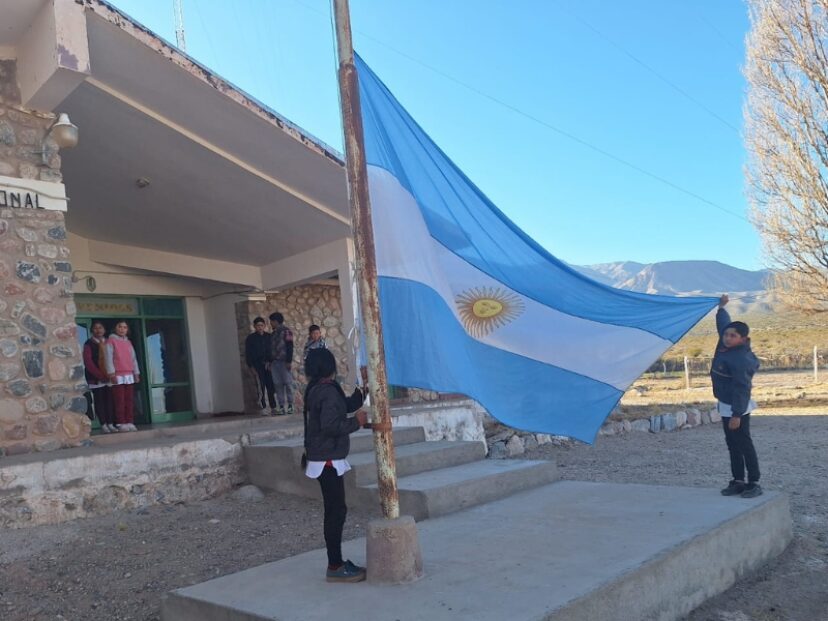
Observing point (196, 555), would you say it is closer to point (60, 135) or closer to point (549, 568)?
point (549, 568)

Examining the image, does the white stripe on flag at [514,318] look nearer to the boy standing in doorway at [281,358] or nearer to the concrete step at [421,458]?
the concrete step at [421,458]

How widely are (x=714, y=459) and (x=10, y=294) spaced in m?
9.13

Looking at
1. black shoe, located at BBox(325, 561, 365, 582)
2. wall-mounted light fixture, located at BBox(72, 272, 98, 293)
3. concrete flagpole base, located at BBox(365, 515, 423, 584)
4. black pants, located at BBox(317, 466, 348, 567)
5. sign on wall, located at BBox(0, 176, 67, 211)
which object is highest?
sign on wall, located at BBox(0, 176, 67, 211)

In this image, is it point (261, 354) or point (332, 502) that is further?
point (261, 354)

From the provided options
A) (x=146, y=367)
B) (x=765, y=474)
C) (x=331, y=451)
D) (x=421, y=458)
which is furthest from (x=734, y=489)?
(x=146, y=367)

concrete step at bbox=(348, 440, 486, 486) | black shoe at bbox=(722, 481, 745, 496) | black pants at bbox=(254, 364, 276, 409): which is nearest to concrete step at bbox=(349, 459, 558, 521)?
concrete step at bbox=(348, 440, 486, 486)

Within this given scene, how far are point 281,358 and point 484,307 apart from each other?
23.7ft

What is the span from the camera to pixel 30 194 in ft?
23.8

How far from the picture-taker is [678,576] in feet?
13.3

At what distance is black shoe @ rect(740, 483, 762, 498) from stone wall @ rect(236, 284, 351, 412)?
8341mm

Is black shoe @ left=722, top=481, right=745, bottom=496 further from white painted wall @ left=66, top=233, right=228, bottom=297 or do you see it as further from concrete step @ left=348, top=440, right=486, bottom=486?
white painted wall @ left=66, top=233, right=228, bottom=297

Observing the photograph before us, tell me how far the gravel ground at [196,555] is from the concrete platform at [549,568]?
251 millimetres

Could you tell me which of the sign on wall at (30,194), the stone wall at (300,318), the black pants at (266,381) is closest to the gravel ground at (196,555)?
the sign on wall at (30,194)

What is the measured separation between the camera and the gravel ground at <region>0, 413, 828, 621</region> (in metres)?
4.30
